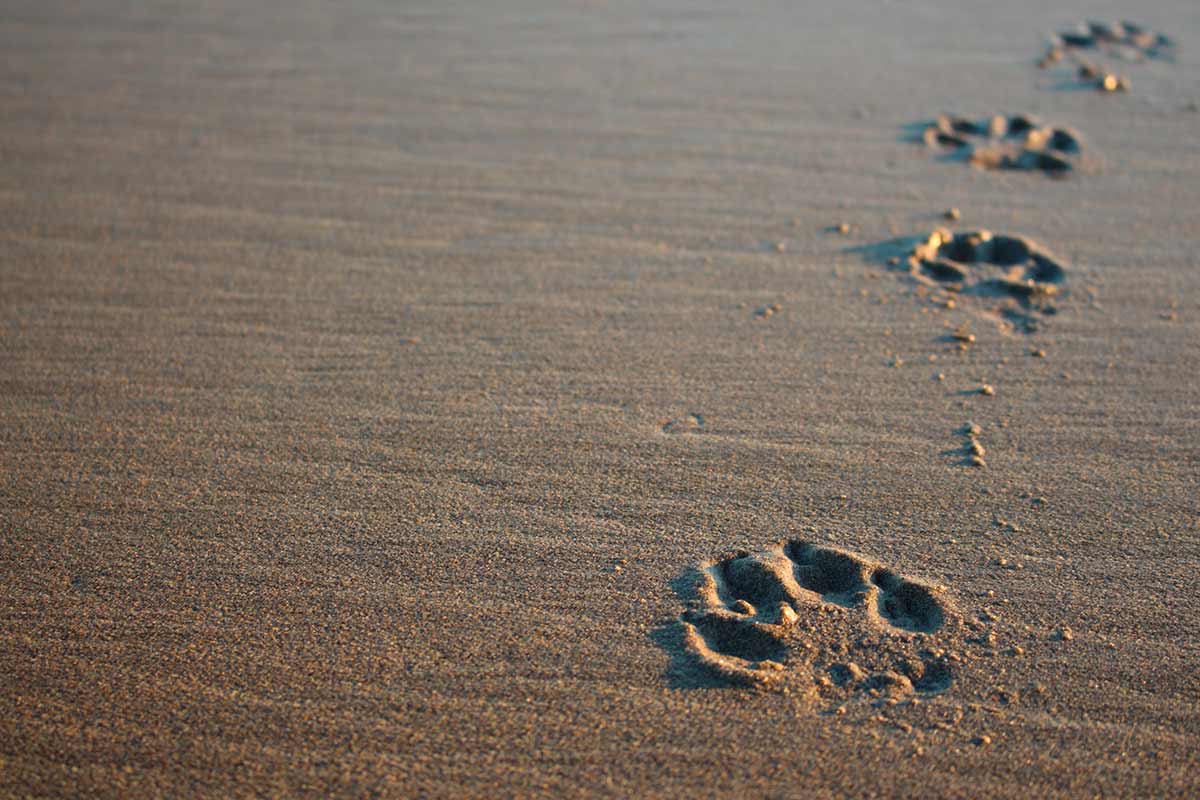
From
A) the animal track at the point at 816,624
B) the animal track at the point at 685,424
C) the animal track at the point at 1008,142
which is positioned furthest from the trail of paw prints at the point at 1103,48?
the animal track at the point at 816,624

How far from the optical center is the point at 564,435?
6.81ft

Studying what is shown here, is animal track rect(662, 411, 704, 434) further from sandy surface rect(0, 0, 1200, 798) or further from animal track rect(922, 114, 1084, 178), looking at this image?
animal track rect(922, 114, 1084, 178)

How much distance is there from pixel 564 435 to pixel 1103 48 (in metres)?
3.46

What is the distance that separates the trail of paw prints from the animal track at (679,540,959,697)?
2.99 meters

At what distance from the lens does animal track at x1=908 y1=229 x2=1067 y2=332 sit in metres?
2.54

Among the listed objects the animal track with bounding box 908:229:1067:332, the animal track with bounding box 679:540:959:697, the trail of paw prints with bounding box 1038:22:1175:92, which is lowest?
the animal track with bounding box 679:540:959:697

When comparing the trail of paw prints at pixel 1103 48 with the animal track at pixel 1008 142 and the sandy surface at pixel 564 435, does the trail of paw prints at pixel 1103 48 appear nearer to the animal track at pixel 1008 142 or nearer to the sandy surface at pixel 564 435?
the sandy surface at pixel 564 435

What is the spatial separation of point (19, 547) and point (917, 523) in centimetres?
156

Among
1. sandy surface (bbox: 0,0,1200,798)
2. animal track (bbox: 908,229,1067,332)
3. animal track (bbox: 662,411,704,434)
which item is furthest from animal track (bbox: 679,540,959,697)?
animal track (bbox: 908,229,1067,332)

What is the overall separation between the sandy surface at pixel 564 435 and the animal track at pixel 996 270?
59 mm

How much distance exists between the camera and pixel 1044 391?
222cm

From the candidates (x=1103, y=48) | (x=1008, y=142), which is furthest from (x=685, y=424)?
(x=1103, y=48)

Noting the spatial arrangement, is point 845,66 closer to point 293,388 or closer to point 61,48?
point 293,388

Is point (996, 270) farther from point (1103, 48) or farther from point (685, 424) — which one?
point (1103, 48)
